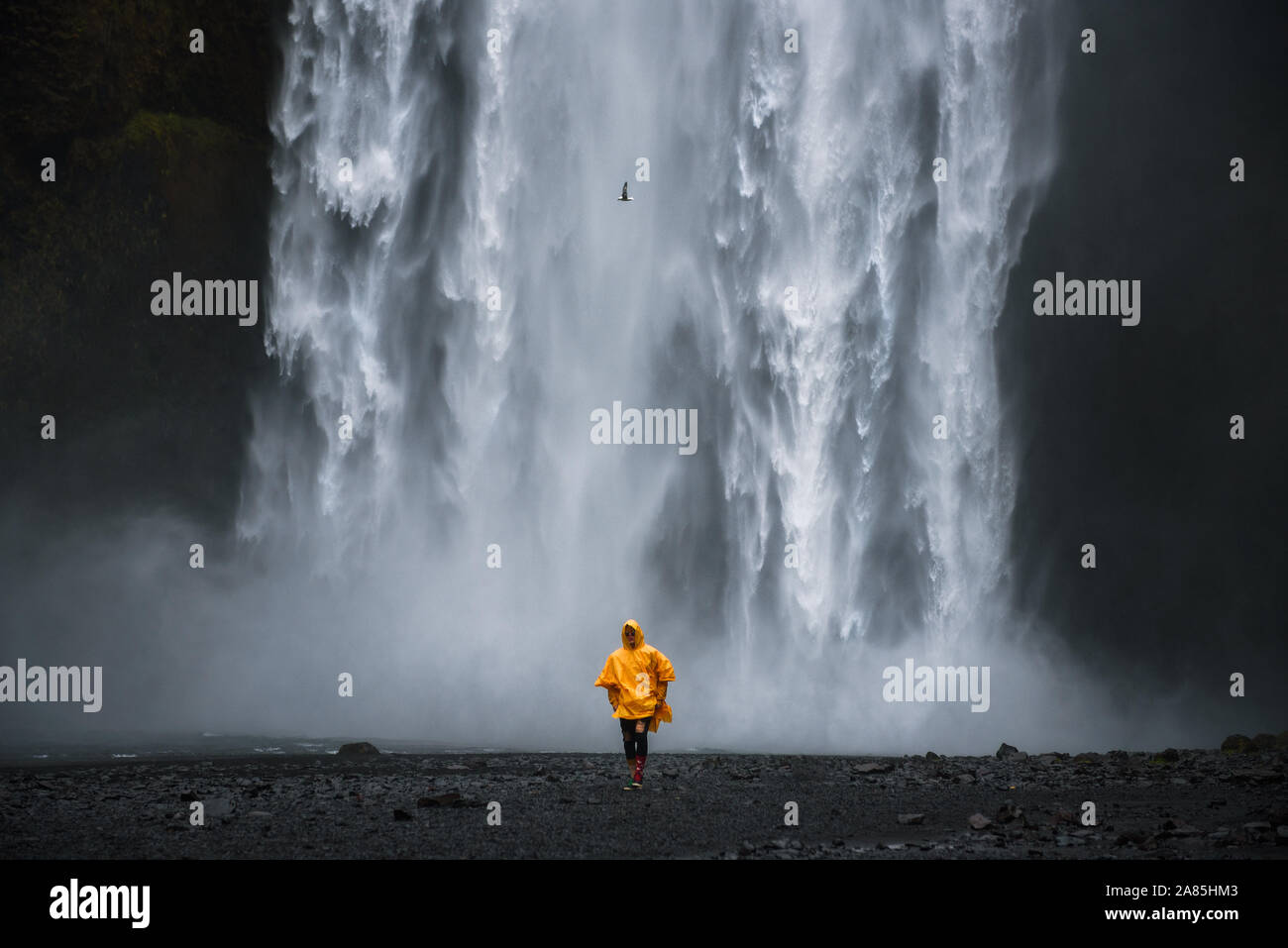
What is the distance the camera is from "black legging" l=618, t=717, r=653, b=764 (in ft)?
51.9

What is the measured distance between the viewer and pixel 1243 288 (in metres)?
36.7

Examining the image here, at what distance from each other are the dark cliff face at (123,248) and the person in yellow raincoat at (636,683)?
79.6ft

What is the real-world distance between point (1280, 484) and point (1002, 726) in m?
12.2

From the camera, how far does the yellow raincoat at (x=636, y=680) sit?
50.9 feet

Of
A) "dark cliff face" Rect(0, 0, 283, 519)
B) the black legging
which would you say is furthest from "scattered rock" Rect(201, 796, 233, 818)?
"dark cliff face" Rect(0, 0, 283, 519)

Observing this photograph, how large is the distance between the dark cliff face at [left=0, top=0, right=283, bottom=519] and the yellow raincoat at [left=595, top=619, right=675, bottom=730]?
24312mm

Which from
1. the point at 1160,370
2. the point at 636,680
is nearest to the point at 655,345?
the point at 1160,370

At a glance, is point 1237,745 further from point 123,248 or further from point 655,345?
point 123,248

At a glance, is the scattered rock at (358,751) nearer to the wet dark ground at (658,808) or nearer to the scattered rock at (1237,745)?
the wet dark ground at (658,808)

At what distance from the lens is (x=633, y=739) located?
16000mm

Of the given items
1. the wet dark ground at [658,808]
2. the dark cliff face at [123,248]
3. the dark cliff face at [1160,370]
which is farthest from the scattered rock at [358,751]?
the dark cliff face at [1160,370]
